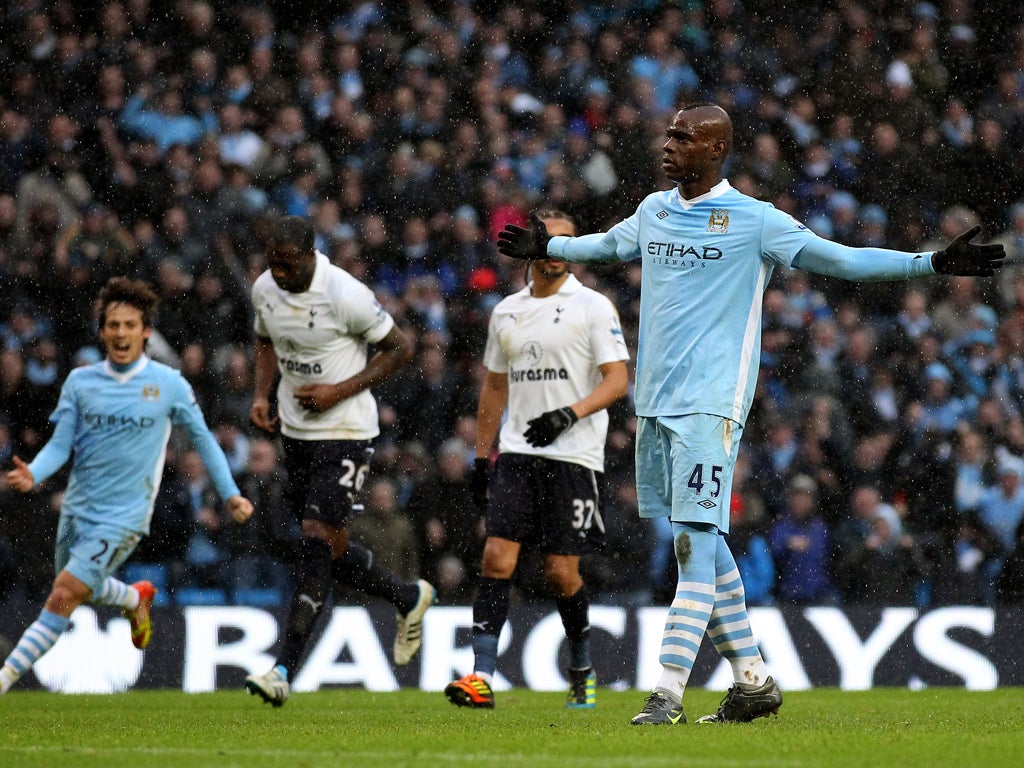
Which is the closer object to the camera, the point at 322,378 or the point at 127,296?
the point at 322,378

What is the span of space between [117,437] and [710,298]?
3.63 metres

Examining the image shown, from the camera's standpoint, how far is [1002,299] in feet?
45.5

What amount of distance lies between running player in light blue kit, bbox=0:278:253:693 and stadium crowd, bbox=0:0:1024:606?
8.36 feet

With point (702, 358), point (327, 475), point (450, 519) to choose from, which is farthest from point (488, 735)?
point (450, 519)

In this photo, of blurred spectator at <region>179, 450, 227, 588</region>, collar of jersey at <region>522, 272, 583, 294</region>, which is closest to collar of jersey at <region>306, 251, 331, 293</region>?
collar of jersey at <region>522, 272, 583, 294</region>

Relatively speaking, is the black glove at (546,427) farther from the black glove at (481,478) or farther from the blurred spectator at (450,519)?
the blurred spectator at (450,519)

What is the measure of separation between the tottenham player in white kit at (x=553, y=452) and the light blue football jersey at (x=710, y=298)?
65.9 inches

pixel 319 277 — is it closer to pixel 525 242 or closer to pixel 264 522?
pixel 525 242

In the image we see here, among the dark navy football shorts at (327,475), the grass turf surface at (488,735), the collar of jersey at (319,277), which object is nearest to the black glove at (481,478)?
the dark navy football shorts at (327,475)

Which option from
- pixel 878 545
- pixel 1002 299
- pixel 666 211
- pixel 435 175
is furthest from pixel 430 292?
pixel 666 211

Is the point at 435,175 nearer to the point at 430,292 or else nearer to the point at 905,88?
the point at 430,292

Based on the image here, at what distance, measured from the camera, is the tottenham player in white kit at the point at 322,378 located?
7.81m

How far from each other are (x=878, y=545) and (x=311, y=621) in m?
5.33

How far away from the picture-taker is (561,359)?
8125 mm
